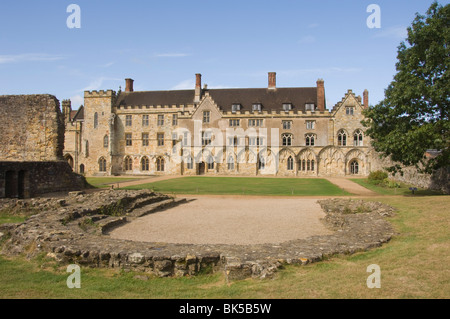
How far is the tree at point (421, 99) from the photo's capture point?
22.7 m

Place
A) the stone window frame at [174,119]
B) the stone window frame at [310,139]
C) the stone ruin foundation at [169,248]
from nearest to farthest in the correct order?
the stone ruin foundation at [169,248], the stone window frame at [310,139], the stone window frame at [174,119]

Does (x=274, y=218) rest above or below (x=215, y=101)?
below

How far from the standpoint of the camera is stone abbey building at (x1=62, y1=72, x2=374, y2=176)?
54.1m

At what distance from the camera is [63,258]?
9.90 meters

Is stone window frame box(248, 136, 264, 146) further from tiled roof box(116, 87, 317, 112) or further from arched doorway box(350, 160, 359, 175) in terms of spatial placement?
arched doorway box(350, 160, 359, 175)

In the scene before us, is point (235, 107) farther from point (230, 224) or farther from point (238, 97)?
point (230, 224)

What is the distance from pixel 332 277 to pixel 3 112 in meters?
31.6

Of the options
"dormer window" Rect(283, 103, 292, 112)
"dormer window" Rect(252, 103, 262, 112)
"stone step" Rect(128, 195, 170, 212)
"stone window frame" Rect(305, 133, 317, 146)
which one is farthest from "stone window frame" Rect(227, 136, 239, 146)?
"stone step" Rect(128, 195, 170, 212)

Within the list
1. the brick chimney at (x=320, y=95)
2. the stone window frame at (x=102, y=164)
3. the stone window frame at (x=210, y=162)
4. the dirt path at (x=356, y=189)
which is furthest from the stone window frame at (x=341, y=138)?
the stone window frame at (x=102, y=164)

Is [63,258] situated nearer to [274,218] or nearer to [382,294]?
[382,294]

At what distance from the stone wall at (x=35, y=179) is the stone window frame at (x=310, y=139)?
34.4 m

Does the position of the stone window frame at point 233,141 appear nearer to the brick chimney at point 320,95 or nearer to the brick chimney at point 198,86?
the brick chimney at point 198,86

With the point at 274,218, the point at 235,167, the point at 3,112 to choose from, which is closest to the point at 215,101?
the point at 235,167

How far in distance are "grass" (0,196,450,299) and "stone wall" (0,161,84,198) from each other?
595 inches
